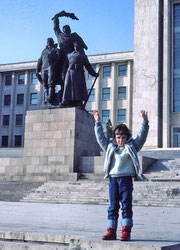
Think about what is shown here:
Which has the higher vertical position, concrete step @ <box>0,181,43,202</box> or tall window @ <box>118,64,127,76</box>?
tall window @ <box>118,64,127,76</box>

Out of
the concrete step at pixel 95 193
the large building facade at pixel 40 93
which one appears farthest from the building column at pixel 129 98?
the concrete step at pixel 95 193

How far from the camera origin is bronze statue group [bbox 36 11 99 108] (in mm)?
20844

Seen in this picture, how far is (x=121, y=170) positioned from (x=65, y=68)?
1665 centimetres

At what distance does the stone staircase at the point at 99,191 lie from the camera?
13836 millimetres

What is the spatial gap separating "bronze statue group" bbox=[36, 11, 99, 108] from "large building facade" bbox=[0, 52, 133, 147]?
3310 centimetres

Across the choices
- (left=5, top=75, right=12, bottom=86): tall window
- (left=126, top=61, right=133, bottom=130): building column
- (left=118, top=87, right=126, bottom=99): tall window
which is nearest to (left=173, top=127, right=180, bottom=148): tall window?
(left=126, top=61, right=133, bottom=130): building column

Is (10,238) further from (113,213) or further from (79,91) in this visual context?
(79,91)

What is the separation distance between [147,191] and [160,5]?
35736mm

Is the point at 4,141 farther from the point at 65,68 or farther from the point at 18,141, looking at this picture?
the point at 65,68

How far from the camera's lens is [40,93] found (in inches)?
2395

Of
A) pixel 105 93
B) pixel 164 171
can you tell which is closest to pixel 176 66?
pixel 105 93

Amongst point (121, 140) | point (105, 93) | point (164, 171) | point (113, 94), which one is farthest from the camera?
point (105, 93)

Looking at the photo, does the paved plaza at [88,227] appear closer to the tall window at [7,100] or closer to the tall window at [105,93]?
the tall window at [105,93]

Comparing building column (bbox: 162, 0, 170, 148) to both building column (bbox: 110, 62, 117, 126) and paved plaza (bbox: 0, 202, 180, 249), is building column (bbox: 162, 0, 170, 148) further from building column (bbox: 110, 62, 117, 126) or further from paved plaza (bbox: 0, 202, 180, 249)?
paved plaza (bbox: 0, 202, 180, 249)
